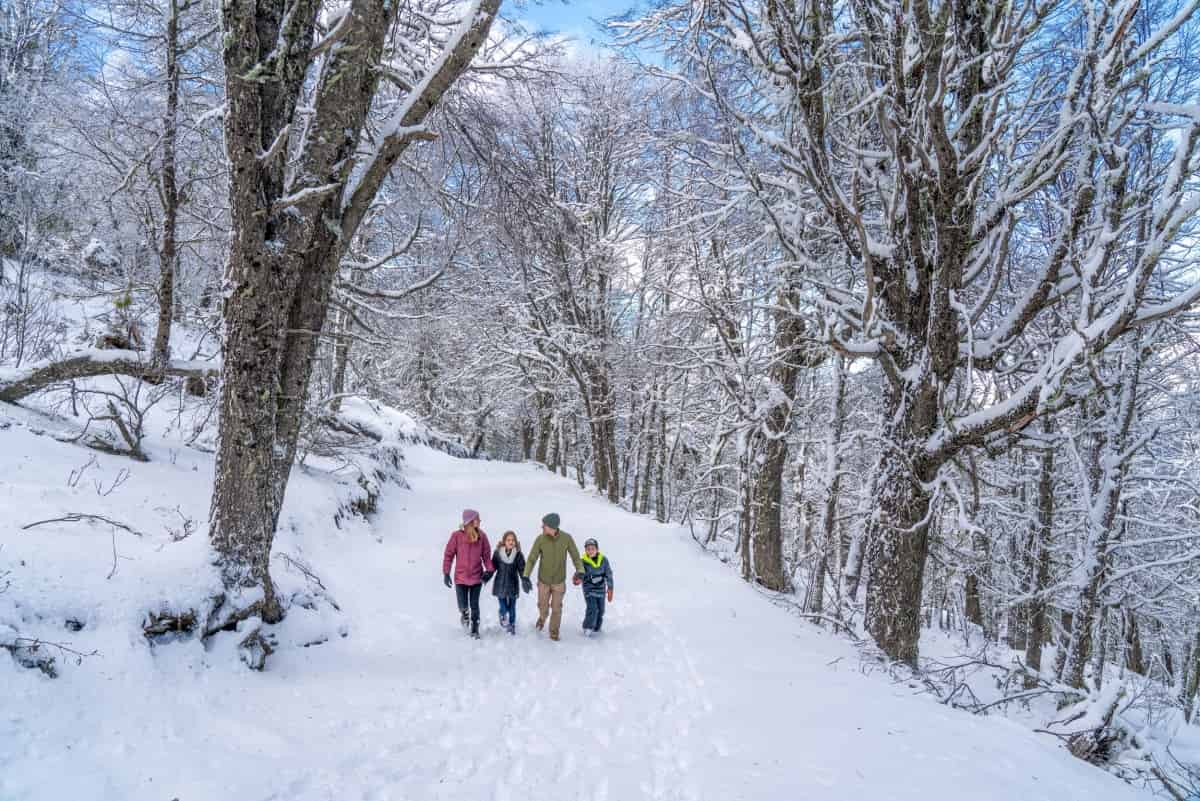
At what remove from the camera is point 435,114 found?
6023 mm

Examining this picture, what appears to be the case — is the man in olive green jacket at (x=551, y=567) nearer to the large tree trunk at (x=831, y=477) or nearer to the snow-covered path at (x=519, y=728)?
the snow-covered path at (x=519, y=728)

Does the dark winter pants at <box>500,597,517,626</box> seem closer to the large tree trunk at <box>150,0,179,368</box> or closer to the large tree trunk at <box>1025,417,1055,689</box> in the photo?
the large tree trunk at <box>150,0,179,368</box>

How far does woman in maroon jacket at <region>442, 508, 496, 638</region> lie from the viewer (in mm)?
6746

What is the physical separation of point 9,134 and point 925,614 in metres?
29.3

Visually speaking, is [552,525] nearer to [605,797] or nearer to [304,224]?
[605,797]

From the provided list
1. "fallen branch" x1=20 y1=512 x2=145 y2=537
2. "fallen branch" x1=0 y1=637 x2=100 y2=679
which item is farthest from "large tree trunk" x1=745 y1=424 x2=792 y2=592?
"fallen branch" x1=0 y1=637 x2=100 y2=679

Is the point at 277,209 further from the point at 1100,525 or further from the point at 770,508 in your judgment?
the point at 1100,525

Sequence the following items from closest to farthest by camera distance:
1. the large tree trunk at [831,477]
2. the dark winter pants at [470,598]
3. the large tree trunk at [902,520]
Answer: the large tree trunk at [902,520]
the dark winter pants at [470,598]
the large tree trunk at [831,477]

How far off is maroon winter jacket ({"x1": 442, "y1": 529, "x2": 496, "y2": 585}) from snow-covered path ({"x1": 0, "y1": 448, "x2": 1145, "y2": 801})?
65cm

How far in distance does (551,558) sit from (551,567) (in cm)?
11

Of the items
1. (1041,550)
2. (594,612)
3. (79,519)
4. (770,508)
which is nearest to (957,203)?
(594,612)

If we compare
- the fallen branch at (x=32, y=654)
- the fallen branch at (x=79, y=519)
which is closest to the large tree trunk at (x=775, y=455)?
the fallen branch at (x=79, y=519)

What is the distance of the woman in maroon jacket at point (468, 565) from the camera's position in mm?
6746

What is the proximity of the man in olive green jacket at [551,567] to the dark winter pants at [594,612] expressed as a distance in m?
0.34
